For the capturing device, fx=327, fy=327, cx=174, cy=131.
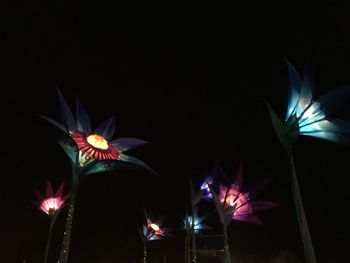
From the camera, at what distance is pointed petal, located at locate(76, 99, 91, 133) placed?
1493 cm

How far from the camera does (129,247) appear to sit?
92.7ft

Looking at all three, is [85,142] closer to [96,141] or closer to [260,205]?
[96,141]

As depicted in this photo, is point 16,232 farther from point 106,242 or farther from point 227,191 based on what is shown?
point 227,191

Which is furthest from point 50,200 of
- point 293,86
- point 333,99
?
point 333,99

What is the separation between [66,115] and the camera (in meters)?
14.6

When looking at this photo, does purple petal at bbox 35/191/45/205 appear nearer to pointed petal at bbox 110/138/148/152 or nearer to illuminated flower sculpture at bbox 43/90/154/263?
illuminated flower sculpture at bbox 43/90/154/263

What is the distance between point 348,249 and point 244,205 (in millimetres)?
8779

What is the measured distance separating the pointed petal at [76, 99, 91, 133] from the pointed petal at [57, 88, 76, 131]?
0.27 metres

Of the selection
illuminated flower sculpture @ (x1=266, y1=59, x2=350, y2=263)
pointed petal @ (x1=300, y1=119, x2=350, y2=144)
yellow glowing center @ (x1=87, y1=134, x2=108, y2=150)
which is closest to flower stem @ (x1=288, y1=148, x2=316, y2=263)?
illuminated flower sculpture @ (x1=266, y1=59, x2=350, y2=263)

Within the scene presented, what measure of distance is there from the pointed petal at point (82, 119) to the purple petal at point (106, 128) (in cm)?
53

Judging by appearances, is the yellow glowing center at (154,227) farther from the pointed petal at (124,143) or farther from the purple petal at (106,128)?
the purple petal at (106,128)

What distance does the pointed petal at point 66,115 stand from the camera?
47.5ft

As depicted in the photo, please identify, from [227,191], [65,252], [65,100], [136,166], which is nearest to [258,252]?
[227,191]

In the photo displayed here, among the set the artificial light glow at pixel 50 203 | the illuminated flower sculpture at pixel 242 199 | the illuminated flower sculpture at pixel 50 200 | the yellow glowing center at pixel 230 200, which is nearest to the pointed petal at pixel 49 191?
the illuminated flower sculpture at pixel 50 200
